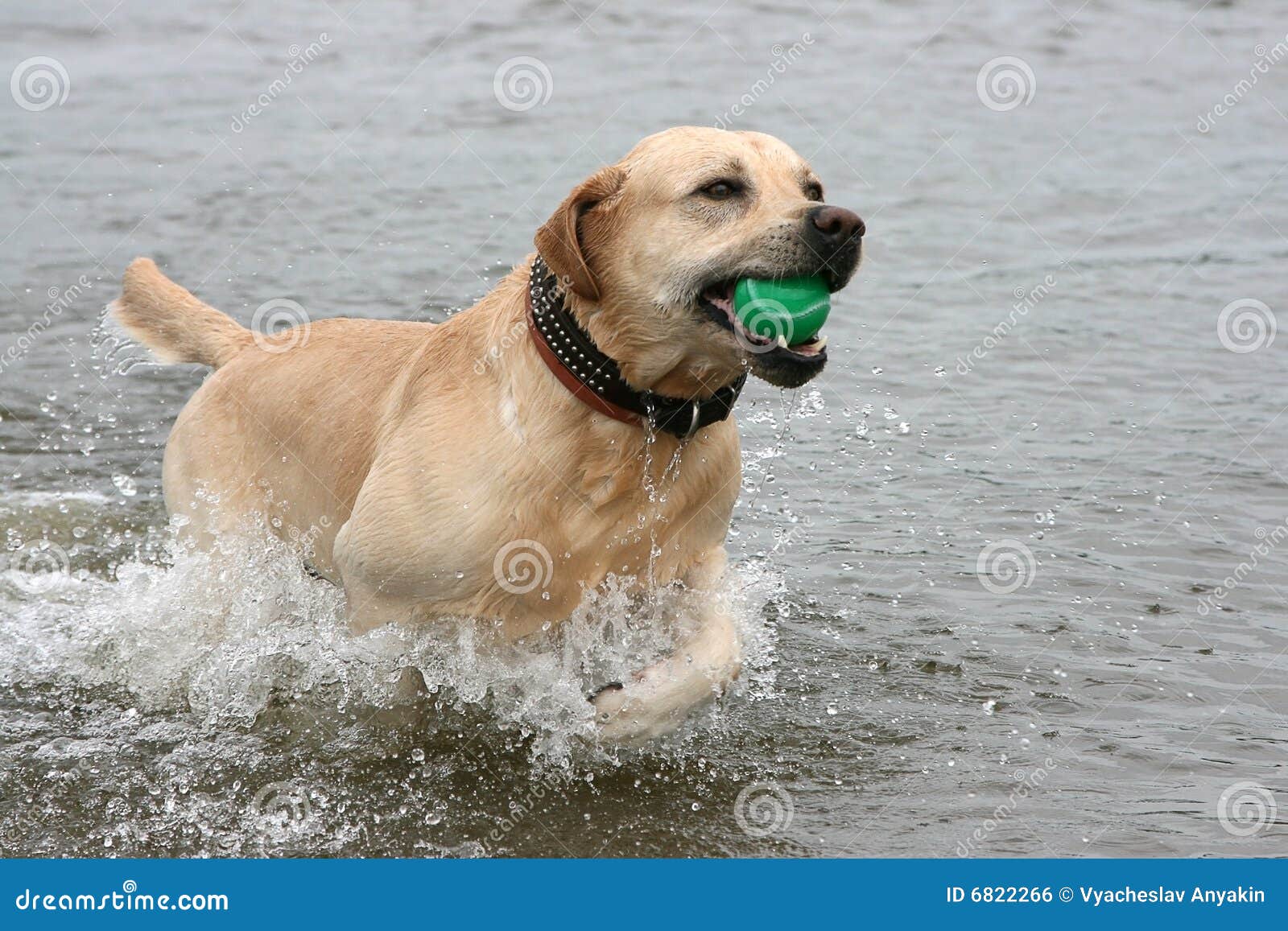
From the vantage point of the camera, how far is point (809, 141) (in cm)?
1444

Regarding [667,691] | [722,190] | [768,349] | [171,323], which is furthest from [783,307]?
[171,323]

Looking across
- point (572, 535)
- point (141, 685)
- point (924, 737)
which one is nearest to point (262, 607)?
point (141, 685)

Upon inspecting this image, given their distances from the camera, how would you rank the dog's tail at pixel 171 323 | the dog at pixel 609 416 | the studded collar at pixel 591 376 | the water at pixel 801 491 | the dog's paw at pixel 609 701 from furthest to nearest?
the dog's tail at pixel 171 323 < the water at pixel 801 491 < the dog's paw at pixel 609 701 < the studded collar at pixel 591 376 < the dog at pixel 609 416

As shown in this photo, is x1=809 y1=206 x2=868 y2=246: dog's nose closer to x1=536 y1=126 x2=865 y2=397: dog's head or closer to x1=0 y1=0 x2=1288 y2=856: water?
A: x1=536 y1=126 x2=865 y2=397: dog's head

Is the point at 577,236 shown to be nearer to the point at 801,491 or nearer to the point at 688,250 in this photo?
the point at 688,250

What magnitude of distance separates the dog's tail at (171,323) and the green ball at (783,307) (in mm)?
2880

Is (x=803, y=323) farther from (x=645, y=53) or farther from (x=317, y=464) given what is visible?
(x=645, y=53)

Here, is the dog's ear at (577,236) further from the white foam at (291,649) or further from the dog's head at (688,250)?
the white foam at (291,649)

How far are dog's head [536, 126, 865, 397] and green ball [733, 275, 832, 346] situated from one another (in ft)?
0.11

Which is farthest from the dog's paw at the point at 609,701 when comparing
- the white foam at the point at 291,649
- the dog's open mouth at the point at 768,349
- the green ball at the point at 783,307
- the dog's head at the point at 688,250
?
the green ball at the point at 783,307

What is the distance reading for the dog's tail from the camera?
660 centimetres

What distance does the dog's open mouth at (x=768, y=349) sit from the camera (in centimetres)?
452

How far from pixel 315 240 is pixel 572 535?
Result: 8515 millimetres

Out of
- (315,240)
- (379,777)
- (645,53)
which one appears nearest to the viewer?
(379,777)
